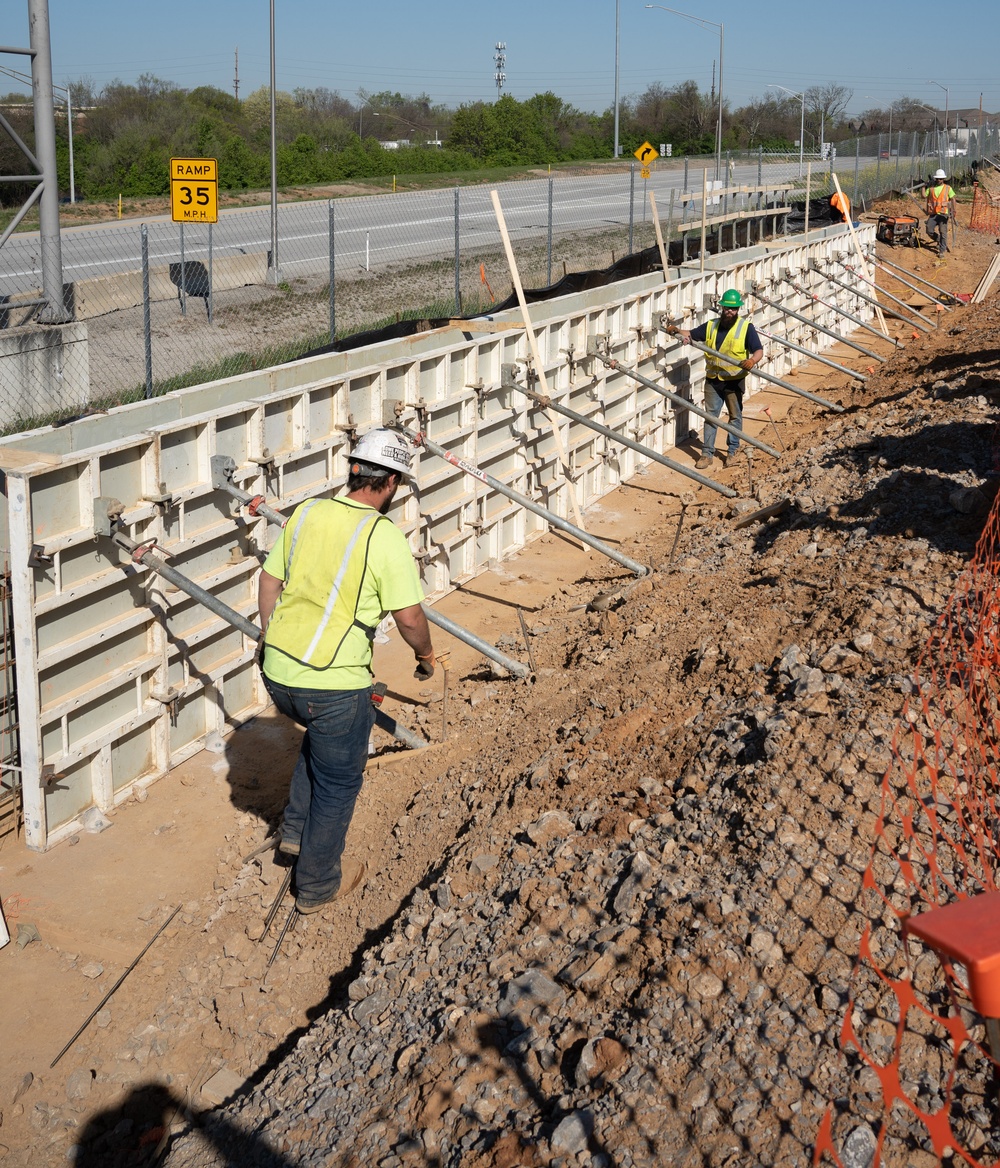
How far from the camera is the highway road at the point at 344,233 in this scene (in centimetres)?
2130

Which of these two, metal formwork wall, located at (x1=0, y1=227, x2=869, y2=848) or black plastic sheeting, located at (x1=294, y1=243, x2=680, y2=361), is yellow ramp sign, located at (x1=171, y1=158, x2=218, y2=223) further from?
metal formwork wall, located at (x1=0, y1=227, x2=869, y2=848)

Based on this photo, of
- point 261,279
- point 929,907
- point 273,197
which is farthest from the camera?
point 261,279

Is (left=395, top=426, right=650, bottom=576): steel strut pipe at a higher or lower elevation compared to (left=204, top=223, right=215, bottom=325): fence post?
lower

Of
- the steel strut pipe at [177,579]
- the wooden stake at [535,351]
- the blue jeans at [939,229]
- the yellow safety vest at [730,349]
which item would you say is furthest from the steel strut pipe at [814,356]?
the blue jeans at [939,229]

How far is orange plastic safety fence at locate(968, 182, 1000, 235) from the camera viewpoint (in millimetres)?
39406

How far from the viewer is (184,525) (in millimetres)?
7105

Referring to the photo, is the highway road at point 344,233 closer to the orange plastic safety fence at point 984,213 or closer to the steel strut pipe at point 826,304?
the steel strut pipe at point 826,304

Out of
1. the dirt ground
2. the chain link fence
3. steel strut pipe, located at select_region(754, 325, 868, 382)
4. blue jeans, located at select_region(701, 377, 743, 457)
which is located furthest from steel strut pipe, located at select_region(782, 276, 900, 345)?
the dirt ground

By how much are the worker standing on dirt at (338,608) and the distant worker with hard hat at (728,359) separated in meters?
9.13

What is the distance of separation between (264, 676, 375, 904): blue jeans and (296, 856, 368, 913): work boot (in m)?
0.02

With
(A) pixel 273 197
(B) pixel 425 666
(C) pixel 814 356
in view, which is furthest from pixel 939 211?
(B) pixel 425 666

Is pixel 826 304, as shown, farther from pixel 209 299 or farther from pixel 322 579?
pixel 322 579

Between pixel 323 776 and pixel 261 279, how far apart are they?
15.7 m

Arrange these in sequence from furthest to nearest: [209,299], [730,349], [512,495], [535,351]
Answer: [209,299] < [730,349] < [535,351] < [512,495]
